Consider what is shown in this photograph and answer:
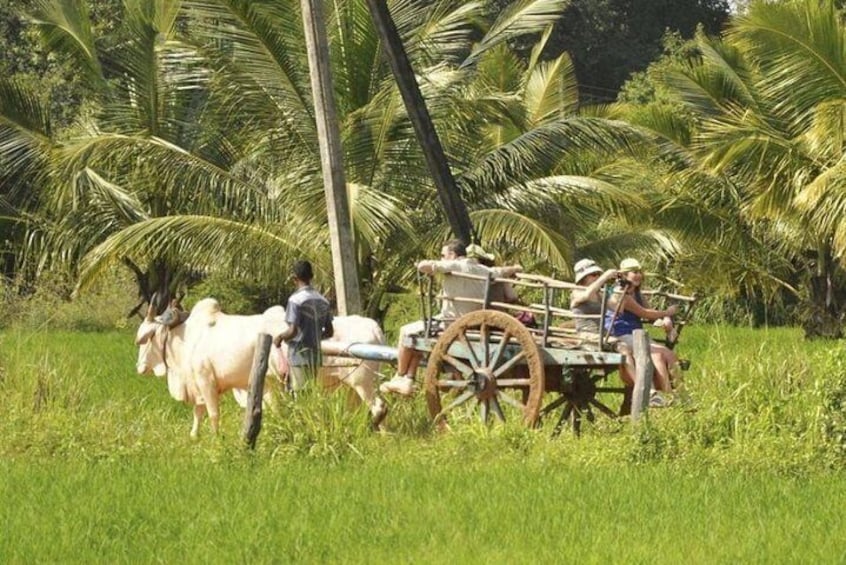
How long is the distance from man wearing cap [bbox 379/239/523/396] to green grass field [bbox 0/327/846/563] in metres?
0.33

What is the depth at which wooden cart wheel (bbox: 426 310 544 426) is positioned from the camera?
37.5 feet

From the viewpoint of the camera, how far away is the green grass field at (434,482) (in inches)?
319

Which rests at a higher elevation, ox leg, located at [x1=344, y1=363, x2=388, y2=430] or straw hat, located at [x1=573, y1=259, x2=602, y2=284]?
straw hat, located at [x1=573, y1=259, x2=602, y2=284]

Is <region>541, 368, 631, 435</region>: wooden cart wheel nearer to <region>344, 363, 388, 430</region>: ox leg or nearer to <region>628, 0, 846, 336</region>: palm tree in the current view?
<region>344, 363, 388, 430</region>: ox leg

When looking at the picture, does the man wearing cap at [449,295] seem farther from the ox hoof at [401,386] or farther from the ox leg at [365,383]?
the ox leg at [365,383]

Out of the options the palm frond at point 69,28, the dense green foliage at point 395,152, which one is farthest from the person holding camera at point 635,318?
the palm frond at point 69,28

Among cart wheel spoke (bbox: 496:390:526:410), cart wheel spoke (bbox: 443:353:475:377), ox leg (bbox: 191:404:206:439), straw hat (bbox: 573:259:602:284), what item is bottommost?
ox leg (bbox: 191:404:206:439)

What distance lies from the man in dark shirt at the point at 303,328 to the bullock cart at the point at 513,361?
606 mm

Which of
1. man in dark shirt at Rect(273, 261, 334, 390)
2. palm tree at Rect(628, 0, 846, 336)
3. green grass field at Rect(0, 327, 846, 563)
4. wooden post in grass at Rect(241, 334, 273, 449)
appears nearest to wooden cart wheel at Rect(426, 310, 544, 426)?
green grass field at Rect(0, 327, 846, 563)

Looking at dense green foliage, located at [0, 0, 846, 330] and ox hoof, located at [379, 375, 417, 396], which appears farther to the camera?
dense green foliage, located at [0, 0, 846, 330]

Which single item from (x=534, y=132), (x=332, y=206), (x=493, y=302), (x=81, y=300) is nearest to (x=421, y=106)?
(x=332, y=206)

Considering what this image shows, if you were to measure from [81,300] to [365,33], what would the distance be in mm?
11647

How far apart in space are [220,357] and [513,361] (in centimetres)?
243

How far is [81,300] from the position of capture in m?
28.2
